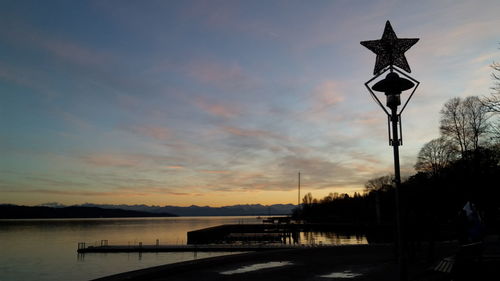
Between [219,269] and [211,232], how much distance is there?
8042 centimetres

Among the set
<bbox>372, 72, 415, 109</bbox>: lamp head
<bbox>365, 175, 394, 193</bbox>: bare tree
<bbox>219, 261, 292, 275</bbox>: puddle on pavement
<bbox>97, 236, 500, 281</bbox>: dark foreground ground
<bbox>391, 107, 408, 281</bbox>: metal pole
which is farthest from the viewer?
<bbox>365, 175, 394, 193</bbox>: bare tree

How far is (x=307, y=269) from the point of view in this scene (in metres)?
19.0

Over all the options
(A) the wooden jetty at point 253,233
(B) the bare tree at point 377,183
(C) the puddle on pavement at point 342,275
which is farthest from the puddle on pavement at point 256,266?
(B) the bare tree at point 377,183

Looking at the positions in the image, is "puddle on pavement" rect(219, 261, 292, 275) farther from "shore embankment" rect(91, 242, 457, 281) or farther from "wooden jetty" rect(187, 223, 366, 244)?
"wooden jetty" rect(187, 223, 366, 244)

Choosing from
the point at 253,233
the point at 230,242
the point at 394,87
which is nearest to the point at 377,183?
the point at 253,233

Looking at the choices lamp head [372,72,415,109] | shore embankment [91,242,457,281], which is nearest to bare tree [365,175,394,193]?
shore embankment [91,242,457,281]

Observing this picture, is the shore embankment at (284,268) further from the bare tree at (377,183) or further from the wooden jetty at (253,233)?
the bare tree at (377,183)

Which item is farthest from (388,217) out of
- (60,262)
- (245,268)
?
(245,268)

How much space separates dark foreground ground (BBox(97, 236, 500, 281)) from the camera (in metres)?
14.5

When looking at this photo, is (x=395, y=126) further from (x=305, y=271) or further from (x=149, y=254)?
(x=149, y=254)

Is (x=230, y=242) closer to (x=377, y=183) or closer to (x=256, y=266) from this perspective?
(x=256, y=266)

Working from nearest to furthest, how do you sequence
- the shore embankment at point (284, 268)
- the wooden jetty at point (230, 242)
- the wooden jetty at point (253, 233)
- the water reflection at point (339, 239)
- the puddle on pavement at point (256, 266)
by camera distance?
1. the shore embankment at point (284, 268)
2. the puddle on pavement at point (256, 266)
3. the wooden jetty at point (230, 242)
4. the water reflection at point (339, 239)
5. the wooden jetty at point (253, 233)

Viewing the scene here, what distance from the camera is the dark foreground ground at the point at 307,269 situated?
14508 mm

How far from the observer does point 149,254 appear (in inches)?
2515
